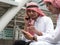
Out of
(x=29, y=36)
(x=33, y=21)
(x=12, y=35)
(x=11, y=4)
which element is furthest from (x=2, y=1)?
(x=29, y=36)

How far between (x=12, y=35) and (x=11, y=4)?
2221 millimetres

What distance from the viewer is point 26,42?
3695 mm

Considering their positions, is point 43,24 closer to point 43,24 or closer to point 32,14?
point 43,24

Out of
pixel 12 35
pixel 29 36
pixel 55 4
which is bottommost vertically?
pixel 12 35

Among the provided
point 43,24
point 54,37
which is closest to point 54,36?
point 54,37

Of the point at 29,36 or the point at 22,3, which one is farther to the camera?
the point at 22,3

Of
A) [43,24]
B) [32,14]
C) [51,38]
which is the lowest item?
[51,38]

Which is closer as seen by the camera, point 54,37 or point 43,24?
point 54,37

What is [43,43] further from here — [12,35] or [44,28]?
[12,35]

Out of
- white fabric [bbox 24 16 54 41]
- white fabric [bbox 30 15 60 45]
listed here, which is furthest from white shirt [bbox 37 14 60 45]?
white fabric [bbox 24 16 54 41]

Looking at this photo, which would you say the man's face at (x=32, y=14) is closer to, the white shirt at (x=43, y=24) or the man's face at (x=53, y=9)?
the white shirt at (x=43, y=24)

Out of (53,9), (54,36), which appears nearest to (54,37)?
(54,36)

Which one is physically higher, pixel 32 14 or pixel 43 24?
pixel 32 14

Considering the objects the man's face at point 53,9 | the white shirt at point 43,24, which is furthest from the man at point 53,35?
the white shirt at point 43,24
